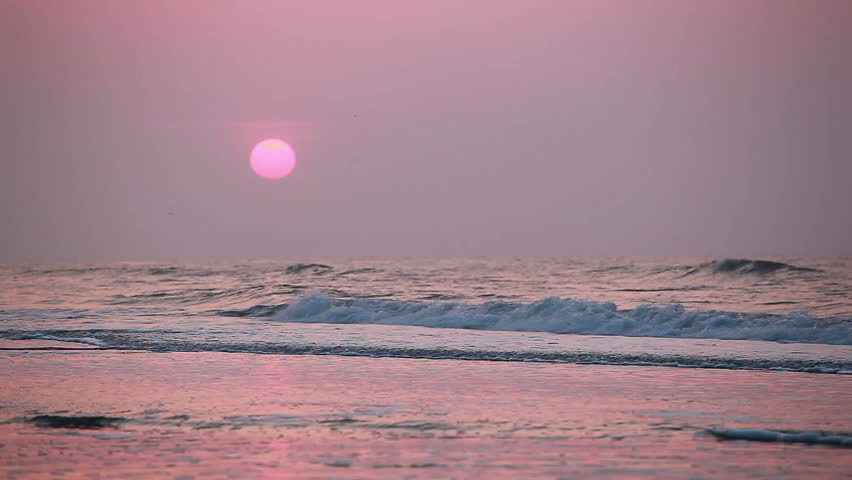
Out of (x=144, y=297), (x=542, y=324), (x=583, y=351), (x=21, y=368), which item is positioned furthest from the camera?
(x=144, y=297)

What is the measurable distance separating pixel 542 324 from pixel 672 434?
15.0 metres

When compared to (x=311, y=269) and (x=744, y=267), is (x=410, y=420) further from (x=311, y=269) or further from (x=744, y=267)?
(x=311, y=269)

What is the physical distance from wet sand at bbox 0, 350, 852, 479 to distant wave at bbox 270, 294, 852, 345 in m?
7.21

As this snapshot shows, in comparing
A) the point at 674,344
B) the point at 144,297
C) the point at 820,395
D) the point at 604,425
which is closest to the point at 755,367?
the point at 820,395

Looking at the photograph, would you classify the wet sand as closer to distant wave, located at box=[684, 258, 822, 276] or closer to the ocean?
the ocean

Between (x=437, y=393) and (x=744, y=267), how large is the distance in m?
41.1

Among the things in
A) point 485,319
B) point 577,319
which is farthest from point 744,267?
point 485,319

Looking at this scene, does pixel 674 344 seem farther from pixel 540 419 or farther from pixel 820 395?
pixel 540 419

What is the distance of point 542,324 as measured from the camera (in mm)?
23578

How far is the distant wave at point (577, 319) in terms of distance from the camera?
20.5m

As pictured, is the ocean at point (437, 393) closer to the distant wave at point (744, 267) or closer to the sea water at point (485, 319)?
the sea water at point (485, 319)

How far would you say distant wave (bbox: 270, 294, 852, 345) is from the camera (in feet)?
67.2

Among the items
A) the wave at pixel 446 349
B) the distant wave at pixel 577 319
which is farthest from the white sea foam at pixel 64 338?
the distant wave at pixel 577 319

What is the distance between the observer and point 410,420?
9.28m
